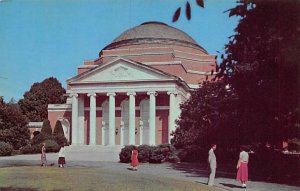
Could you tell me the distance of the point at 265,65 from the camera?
1969 centimetres

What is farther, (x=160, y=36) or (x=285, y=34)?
(x=160, y=36)

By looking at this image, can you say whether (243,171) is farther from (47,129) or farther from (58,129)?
(58,129)

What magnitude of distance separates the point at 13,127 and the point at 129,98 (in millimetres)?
12895

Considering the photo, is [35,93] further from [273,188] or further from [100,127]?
[273,188]

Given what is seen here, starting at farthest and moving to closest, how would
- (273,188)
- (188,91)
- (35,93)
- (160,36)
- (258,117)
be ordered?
(35,93) < (160,36) < (188,91) < (258,117) < (273,188)

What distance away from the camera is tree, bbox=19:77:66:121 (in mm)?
74750

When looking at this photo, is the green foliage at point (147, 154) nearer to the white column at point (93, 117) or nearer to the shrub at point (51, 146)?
the shrub at point (51, 146)

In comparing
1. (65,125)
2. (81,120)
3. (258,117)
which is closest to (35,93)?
(65,125)

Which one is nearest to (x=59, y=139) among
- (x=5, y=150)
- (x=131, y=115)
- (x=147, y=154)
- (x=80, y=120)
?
(x=80, y=120)

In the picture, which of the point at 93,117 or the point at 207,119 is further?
the point at 93,117

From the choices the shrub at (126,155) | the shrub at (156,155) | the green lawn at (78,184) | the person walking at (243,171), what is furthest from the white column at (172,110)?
the person walking at (243,171)

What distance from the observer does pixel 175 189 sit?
51.6 ft

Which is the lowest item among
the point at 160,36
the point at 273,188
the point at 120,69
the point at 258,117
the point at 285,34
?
the point at 273,188

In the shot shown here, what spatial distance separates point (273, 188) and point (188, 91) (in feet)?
119
